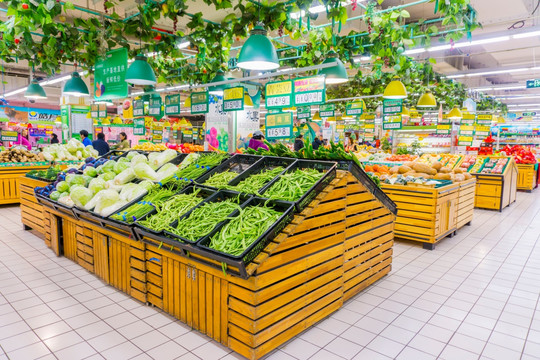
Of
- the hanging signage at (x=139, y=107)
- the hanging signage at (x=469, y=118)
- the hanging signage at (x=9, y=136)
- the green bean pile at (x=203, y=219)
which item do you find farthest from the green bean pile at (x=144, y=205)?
the hanging signage at (x=469, y=118)

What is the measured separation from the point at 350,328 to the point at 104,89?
17.0 feet

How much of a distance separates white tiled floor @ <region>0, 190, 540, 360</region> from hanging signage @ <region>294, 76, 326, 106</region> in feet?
11.1

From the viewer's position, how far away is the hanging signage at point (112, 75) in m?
5.27

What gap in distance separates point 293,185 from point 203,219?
3.00ft

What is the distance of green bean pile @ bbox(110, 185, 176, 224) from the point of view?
11.6ft

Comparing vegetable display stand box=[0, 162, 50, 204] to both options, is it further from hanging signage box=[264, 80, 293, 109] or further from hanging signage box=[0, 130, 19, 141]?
hanging signage box=[264, 80, 293, 109]

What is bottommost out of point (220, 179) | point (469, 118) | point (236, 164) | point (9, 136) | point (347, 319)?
point (347, 319)

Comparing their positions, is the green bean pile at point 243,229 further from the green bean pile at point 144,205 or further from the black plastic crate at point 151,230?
the green bean pile at point 144,205

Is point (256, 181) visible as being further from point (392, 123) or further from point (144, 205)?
point (392, 123)

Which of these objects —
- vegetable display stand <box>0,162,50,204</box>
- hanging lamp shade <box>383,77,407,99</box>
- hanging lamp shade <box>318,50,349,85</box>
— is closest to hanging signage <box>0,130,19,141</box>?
vegetable display stand <box>0,162,50,204</box>

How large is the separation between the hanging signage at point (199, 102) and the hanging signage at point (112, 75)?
3.53 metres

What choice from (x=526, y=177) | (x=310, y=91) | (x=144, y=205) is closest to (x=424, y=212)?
(x=310, y=91)

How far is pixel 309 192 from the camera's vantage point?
2.99 metres

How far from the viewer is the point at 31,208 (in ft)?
20.3
